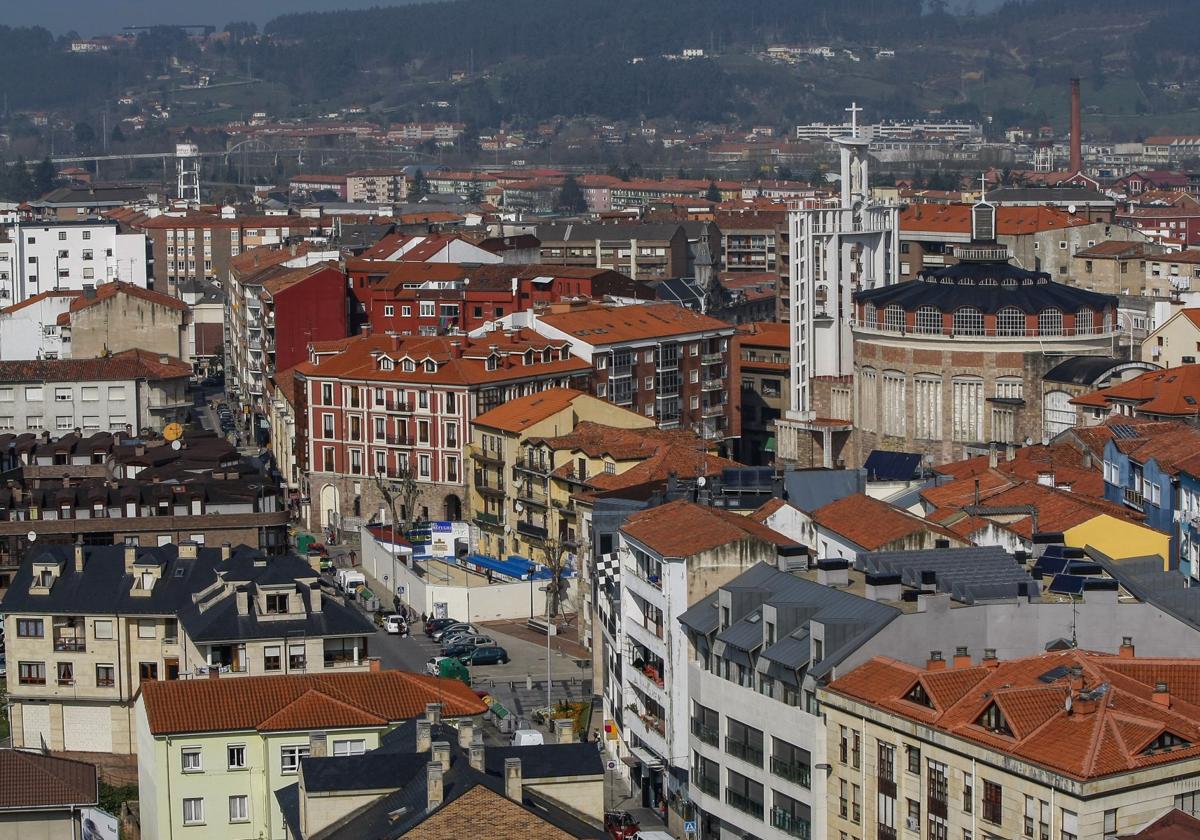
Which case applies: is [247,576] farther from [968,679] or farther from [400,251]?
[400,251]

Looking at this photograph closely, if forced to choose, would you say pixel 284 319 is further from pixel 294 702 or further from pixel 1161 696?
pixel 1161 696

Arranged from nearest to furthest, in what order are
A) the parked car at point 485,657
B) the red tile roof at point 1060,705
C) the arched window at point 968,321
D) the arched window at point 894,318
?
the red tile roof at point 1060,705 → the parked car at point 485,657 → the arched window at point 968,321 → the arched window at point 894,318

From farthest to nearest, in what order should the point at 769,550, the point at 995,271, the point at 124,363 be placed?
the point at 124,363 < the point at 995,271 < the point at 769,550

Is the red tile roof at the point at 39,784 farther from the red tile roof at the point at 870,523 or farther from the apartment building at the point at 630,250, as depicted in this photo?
the apartment building at the point at 630,250

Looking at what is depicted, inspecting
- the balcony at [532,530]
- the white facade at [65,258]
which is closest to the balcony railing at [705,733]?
the balcony at [532,530]

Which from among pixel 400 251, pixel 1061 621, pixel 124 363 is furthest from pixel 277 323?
pixel 1061 621

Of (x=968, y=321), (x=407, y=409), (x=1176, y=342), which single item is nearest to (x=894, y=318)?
(x=968, y=321)
